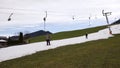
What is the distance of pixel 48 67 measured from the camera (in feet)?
66.4

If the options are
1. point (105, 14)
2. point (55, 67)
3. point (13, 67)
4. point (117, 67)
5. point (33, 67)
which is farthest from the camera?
point (105, 14)

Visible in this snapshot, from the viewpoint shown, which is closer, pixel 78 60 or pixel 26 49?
pixel 78 60

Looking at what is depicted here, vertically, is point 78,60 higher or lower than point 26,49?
higher

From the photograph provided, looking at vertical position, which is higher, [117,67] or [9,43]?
[117,67]

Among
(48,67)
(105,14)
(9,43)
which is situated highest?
(105,14)

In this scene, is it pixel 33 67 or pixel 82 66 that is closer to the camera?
pixel 82 66

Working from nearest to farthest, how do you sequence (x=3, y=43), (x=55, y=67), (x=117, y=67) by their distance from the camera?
1. (x=117, y=67)
2. (x=55, y=67)
3. (x=3, y=43)

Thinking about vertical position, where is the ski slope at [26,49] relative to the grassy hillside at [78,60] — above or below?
below

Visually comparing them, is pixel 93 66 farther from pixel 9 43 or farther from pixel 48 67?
pixel 9 43

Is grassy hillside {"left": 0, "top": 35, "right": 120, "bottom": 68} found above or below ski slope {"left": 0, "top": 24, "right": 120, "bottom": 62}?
above

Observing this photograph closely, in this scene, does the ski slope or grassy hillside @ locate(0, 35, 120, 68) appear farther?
the ski slope

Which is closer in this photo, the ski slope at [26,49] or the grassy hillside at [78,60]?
the grassy hillside at [78,60]

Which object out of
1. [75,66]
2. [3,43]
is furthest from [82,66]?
[3,43]

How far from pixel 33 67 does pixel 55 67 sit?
110 inches
